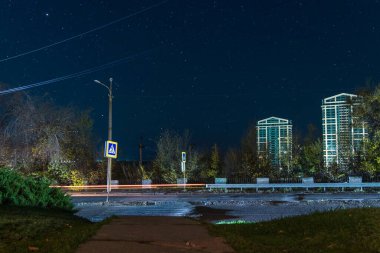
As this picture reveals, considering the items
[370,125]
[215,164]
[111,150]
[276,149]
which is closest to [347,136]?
[370,125]

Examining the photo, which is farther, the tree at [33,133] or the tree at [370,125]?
the tree at [370,125]

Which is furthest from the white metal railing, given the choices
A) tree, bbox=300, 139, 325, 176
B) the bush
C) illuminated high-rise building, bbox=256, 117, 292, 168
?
the bush

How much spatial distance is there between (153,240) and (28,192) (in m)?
5.91

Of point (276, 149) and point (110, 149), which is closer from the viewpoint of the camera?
point (110, 149)

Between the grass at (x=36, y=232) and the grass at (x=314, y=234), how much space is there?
8.59 ft

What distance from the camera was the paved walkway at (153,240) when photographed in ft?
26.6

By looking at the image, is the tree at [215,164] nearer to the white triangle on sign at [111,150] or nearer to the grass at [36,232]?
the white triangle on sign at [111,150]

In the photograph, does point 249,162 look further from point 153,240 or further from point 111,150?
point 153,240

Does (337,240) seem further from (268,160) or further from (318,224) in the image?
(268,160)

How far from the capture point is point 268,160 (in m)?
50.2

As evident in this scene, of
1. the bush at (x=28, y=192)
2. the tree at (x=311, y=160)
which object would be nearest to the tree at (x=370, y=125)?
the tree at (x=311, y=160)

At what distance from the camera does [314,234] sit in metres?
9.53

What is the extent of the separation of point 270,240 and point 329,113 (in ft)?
221

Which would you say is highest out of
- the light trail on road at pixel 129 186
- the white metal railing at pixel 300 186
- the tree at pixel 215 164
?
the tree at pixel 215 164
